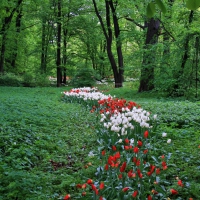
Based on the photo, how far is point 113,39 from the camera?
22.5m

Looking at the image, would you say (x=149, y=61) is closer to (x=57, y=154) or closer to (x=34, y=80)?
(x=57, y=154)

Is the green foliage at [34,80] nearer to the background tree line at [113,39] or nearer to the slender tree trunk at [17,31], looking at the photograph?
the background tree line at [113,39]

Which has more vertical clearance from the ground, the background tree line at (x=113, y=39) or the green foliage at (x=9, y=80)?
the background tree line at (x=113, y=39)

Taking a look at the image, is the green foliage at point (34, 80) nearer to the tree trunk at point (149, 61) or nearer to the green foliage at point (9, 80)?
the green foliage at point (9, 80)

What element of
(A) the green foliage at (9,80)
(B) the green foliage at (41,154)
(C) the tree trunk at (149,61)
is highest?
(C) the tree trunk at (149,61)

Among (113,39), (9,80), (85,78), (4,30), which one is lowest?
(9,80)

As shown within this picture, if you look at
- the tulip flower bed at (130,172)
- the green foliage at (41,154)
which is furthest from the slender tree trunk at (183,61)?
the tulip flower bed at (130,172)

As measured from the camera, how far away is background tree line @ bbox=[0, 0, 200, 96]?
1064 cm

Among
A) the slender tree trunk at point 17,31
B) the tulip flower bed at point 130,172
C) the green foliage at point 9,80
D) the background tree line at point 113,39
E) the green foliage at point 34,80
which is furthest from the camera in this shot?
the slender tree trunk at point 17,31

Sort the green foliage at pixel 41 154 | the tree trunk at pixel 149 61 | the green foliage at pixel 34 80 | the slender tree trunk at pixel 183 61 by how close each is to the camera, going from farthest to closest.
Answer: the green foliage at pixel 34 80 → the tree trunk at pixel 149 61 → the slender tree trunk at pixel 183 61 → the green foliage at pixel 41 154

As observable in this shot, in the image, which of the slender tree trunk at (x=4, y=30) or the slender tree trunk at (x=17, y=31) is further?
the slender tree trunk at (x=17, y=31)

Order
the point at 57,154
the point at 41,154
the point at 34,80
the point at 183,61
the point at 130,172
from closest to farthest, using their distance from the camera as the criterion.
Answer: the point at 130,172
the point at 41,154
the point at 57,154
the point at 183,61
the point at 34,80

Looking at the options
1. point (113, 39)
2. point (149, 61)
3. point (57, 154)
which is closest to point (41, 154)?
point (57, 154)

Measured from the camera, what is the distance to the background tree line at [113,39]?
10641mm
